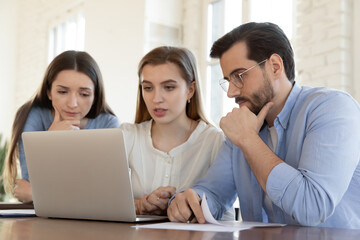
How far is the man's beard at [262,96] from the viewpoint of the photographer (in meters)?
1.59

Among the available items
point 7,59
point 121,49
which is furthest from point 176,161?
point 7,59

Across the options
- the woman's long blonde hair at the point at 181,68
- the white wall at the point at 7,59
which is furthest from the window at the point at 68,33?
the woman's long blonde hair at the point at 181,68

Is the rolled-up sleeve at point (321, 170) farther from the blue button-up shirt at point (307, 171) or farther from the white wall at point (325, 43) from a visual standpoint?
the white wall at point (325, 43)

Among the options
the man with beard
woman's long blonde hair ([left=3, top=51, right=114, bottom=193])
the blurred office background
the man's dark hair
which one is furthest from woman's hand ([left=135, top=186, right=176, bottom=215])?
the blurred office background

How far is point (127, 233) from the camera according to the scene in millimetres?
970

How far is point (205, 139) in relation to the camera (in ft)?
6.59

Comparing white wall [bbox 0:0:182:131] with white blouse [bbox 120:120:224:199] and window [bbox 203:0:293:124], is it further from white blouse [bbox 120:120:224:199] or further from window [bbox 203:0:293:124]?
white blouse [bbox 120:120:224:199]

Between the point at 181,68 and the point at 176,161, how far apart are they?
0.42 metres

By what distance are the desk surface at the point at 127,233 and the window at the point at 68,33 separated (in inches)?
218

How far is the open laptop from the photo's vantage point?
1.21 metres

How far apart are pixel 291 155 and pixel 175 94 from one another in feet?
2.21

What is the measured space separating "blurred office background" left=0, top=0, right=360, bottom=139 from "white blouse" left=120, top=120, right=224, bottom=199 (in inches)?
34.7

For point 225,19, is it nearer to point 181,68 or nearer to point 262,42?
point 181,68

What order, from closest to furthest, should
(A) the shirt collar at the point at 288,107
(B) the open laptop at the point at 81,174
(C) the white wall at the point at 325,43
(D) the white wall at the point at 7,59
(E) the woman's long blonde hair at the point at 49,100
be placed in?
(B) the open laptop at the point at 81,174 → (A) the shirt collar at the point at 288,107 → (E) the woman's long blonde hair at the point at 49,100 → (C) the white wall at the point at 325,43 → (D) the white wall at the point at 7,59
